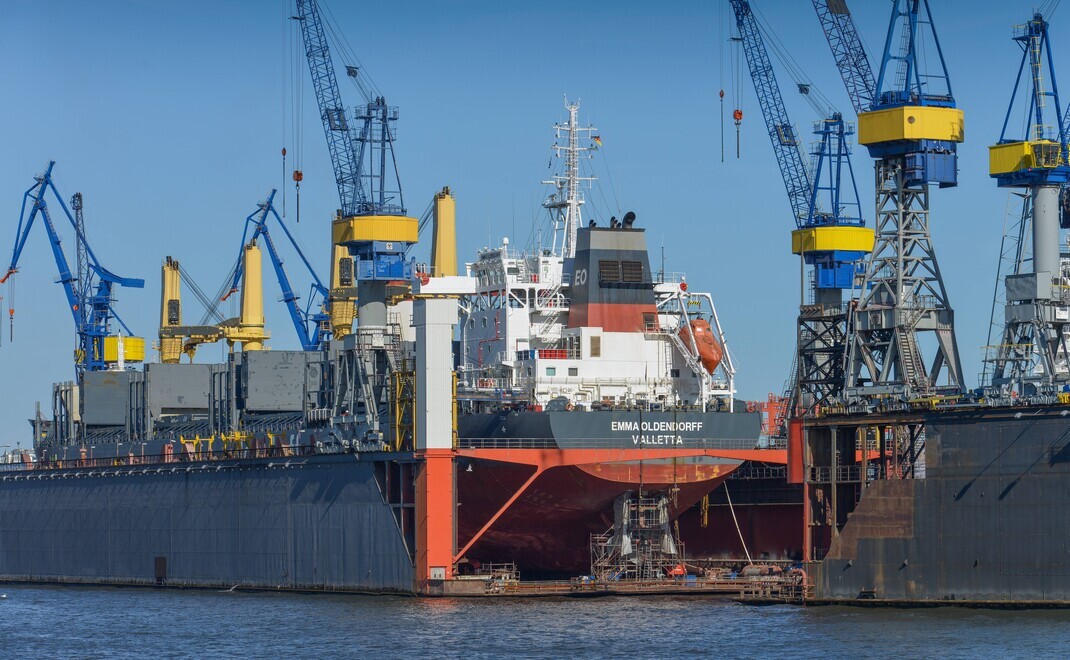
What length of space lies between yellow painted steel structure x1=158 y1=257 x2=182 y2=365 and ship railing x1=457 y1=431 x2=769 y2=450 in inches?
1852

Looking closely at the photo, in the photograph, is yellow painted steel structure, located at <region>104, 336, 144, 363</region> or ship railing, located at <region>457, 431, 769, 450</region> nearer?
ship railing, located at <region>457, 431, 769, 450</region>

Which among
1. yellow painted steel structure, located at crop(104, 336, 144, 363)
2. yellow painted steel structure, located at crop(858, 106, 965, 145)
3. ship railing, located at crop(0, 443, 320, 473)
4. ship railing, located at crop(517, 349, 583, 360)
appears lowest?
ship railing, located at crop(0, 443, 320, 473)

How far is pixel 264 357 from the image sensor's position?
107 meters

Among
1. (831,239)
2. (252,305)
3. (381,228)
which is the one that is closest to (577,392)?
(381,228)

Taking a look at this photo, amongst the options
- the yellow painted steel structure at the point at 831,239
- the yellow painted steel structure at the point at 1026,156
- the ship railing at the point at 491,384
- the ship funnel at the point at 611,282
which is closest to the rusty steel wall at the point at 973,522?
the yellow painted steel structure at the point at 1026,156

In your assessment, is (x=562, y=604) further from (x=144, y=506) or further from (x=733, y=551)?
(x=144, y=506)

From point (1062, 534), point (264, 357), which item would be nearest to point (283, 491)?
point (264, 357)

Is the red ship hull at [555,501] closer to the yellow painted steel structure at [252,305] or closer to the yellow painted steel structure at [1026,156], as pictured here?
the yellow painted steel structure at [1026,156]

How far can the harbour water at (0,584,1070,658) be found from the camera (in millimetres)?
69500

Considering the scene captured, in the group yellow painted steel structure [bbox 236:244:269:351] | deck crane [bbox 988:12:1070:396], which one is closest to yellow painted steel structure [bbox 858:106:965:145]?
deck crane [bbox 988:12:1070:396]

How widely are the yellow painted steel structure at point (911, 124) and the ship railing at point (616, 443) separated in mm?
14310

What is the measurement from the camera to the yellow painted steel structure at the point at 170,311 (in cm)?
13738

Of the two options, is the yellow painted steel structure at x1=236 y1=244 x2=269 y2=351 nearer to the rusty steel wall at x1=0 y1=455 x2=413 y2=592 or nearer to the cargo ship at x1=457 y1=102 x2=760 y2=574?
the rusty steel wall at x1=0 y1=455 x2=413 y2=592

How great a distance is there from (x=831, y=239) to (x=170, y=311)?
148 ft
